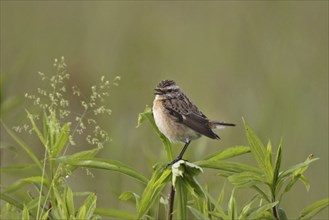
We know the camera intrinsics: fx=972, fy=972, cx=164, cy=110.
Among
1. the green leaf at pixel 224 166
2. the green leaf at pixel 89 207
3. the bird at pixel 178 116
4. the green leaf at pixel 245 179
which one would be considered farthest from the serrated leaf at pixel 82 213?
the bird at pixel 178 116

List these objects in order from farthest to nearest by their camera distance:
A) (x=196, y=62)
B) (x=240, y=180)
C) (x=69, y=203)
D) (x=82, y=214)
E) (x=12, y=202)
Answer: (x=196, y=62), (x=12, y=202), (x=69, y=203), (x=82, y=214), (x=240, y=180)

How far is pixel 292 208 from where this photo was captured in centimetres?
618

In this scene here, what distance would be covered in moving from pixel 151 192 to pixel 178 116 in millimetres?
1999

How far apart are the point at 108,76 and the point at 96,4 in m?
0.92

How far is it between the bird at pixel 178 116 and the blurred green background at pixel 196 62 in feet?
1.59

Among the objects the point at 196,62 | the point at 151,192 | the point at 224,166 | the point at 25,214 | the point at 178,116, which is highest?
the point at 196,62

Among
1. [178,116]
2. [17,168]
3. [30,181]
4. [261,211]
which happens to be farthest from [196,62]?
[261,211]

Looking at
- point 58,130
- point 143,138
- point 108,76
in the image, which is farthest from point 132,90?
point 58,130

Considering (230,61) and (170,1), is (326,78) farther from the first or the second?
(170,1)

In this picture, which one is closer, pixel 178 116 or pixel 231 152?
pixel 231 152

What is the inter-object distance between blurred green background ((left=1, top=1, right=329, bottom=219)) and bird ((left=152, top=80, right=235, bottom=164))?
48cm

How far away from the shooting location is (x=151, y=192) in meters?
3.42

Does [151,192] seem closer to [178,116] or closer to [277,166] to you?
[277,166]

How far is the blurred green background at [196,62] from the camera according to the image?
6363mm
